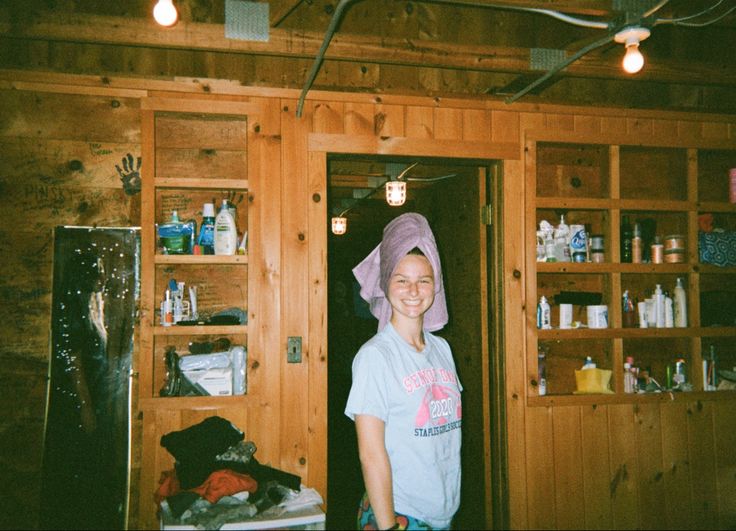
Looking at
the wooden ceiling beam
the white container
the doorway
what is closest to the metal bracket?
the doorway

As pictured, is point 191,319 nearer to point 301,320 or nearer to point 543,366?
point 301,320

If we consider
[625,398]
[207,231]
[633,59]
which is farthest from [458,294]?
[633,59]

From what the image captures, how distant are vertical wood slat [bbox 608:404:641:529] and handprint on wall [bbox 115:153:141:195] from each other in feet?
9.81

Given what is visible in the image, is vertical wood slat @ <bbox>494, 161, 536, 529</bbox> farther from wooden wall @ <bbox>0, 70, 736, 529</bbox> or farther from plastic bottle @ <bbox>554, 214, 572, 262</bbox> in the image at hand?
plastic bottle @ <bbox>554, 214, 572, 262</bbox>

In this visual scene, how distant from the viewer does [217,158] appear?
2793 millimetres

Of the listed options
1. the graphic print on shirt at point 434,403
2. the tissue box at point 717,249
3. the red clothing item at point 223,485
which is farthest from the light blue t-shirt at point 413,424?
the tissue box at point 717,249

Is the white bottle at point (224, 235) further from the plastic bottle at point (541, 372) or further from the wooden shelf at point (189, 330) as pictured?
the plastic bottle at point (541, 372)

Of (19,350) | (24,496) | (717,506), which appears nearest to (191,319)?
(19,350)

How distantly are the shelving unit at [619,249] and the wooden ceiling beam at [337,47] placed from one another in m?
0.43

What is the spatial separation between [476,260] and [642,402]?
4.36 feet

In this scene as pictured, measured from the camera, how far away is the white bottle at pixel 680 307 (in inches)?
120

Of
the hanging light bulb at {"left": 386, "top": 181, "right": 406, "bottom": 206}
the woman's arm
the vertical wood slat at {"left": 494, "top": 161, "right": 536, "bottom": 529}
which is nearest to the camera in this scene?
the woman's arm

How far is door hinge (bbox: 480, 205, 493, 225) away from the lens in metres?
3.03

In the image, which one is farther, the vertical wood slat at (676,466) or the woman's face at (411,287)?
the vertical wood slat at (676,466)
